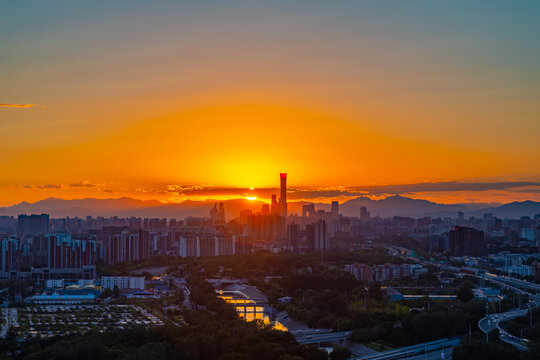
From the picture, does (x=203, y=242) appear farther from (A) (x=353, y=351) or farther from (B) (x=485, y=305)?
(A) (x=353, y=351)

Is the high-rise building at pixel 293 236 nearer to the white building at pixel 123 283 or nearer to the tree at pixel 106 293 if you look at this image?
the white building at pixel 123 283

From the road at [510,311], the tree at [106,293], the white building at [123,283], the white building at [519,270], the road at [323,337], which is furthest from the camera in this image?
the white building at [519,270]

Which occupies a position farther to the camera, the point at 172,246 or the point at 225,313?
the point at 172,246

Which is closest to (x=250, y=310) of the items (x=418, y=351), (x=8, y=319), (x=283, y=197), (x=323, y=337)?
(x=323, y=337)

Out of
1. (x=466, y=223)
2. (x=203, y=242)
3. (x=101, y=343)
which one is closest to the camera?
(x=101, y=343)

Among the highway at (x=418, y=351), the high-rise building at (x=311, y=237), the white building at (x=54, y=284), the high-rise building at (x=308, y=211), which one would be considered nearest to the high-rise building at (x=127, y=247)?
the white building at (x=54, y=284)

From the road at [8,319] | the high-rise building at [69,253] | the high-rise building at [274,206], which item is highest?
the high-rise building at [274,206]

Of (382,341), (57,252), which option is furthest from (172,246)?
(382,341)

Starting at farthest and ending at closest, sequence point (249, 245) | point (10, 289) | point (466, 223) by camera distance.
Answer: point (466, 223), point (249, 245), point (10, 289)

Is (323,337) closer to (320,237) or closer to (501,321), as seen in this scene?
(501,321)
